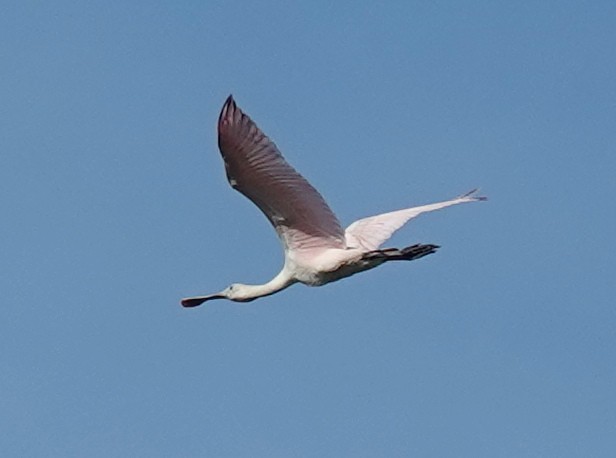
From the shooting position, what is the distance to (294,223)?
1126 inches

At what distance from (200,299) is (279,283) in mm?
2744

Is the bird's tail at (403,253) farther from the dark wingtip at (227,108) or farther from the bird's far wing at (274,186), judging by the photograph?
the dark wingtip at (227,108)

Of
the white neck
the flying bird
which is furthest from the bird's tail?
the white neck

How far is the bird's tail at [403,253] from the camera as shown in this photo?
27328mm

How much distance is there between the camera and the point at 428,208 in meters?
32.0

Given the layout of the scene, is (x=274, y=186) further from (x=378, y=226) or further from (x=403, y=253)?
(x=378, y=226)

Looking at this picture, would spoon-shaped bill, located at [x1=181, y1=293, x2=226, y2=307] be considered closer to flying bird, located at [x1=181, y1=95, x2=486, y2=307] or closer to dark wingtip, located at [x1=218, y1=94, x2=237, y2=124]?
flying bird, located at [x1=181, y1=95, x2=486, y2=307]

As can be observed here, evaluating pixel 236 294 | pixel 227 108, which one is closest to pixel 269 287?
pixel 236 294

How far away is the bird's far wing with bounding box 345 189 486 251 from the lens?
100ft

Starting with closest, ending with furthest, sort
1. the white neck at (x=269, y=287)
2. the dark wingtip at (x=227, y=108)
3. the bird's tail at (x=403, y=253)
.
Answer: the dark wingtip at (x=227, y=108) < the bird's tail at (x=403, y=253) < the white neck at (x=269, y=287)

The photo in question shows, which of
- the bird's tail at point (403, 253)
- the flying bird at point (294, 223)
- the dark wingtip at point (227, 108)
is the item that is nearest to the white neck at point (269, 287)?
the flying bird at point (294, 223)

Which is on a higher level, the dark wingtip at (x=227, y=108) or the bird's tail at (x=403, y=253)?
the dark wingtip at (x=227, y=108)

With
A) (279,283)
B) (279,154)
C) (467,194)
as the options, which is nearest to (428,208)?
(467,194)

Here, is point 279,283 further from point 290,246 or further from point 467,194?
point 467,194
